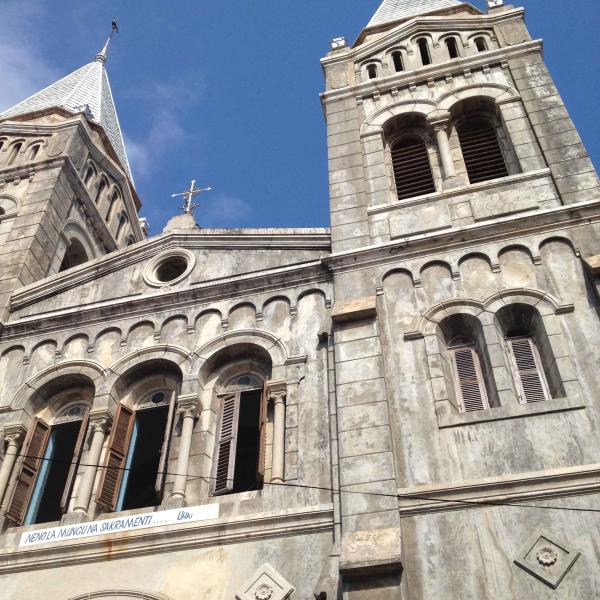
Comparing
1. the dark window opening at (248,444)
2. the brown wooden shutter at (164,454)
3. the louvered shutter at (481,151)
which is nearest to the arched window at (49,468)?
the brown wooden shutter at (164,454)

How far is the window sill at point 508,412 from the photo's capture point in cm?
1198

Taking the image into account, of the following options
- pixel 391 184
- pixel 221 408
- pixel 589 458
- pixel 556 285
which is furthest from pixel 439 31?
pixel 589 458

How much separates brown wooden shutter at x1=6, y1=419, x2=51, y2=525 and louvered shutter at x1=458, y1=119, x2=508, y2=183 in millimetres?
10821

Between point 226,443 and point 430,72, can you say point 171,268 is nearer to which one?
point 226,443

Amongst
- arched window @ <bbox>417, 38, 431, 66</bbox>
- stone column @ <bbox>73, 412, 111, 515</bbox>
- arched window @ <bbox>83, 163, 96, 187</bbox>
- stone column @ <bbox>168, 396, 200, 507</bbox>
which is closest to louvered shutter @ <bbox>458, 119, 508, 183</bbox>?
arched window @ <bbox>417, 38, 431, 66</bbox>

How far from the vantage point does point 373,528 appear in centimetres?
1124

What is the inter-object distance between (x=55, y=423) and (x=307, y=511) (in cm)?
650

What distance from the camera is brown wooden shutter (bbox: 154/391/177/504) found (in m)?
13.5

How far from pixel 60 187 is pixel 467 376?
14.8m

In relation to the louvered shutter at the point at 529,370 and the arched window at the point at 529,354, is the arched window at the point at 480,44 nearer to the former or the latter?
the arched window at the point at 529,354

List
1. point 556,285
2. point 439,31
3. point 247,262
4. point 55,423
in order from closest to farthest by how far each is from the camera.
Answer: point 556,285 → point 55,423 → point 247,262 → point 439,31

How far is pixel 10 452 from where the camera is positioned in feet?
49.3

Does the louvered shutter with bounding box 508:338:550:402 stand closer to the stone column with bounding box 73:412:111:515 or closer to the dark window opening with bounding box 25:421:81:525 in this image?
the stone column with bounding box 73:412:111:515

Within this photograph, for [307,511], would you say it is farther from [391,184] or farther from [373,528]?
[391,184]
